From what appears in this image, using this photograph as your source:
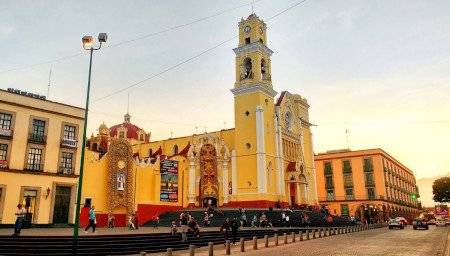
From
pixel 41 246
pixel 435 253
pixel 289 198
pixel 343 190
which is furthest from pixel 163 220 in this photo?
pixel 343 190

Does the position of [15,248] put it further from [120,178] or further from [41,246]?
[120,178]

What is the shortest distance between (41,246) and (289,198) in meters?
36.1

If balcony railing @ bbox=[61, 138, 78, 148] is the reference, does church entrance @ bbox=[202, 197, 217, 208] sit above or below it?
below

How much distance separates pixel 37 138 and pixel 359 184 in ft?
175

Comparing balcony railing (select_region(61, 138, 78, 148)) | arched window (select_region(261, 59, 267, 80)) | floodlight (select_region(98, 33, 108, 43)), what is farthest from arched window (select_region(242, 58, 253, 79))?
floodlight (select_region(98, 33, 108, 43))

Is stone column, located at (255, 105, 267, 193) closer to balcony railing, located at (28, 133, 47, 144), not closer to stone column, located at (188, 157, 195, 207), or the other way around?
stone column, located at (188, 157, 195, 207)

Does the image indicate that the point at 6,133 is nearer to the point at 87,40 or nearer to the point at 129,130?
the point at 87,40

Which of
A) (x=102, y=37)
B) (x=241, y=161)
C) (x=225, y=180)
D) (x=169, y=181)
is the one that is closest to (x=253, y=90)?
(x=241, y=161)

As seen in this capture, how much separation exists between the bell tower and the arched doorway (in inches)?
135

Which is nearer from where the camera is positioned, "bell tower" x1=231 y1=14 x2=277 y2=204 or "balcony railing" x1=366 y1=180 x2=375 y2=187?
"bell tower" x1=231 y1=14 x2=277 y2=204

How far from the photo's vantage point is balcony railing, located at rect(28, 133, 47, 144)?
1146 inches

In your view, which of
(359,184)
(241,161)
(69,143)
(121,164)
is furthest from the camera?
(359,184)

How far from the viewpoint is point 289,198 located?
48.8m

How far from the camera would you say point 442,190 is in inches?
3346
